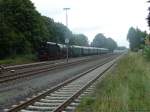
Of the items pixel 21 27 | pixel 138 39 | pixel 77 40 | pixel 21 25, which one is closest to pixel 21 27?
pixel 21 27

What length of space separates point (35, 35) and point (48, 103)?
53.6 metres

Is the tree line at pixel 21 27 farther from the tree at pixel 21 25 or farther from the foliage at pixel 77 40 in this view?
the foliage at pixel 77 40

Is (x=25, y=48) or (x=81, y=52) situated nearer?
(x=25, y=48)

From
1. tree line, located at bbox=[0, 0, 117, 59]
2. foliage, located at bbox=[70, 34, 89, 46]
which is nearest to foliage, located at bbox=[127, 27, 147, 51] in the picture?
foliage, located at bbox=[70, 34, 89, 46]

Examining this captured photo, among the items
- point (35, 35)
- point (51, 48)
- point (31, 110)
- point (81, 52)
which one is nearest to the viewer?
point (31, 110)

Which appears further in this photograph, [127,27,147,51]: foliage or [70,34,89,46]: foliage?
[70,34,89,46]: foliage

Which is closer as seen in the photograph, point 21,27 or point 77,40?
point 21,27

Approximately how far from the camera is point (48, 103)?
1388cm

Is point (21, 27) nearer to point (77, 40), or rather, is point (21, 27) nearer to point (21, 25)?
point (21, 25)

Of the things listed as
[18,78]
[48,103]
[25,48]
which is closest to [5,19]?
[25,48]

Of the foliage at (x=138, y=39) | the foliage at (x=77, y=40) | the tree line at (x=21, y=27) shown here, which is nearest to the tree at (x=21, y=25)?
the tree line at (x=21, y=27)

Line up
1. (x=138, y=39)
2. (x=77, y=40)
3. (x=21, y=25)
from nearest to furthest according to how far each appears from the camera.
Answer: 1. (x=21, y=25)
2. (x=138, y=39)
3. (x=77, y=40)

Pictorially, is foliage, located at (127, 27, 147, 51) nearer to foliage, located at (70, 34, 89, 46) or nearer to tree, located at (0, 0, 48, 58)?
foliage, located at (70, 34, 89, 46)

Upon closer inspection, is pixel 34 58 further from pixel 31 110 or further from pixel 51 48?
pixel 31 110
